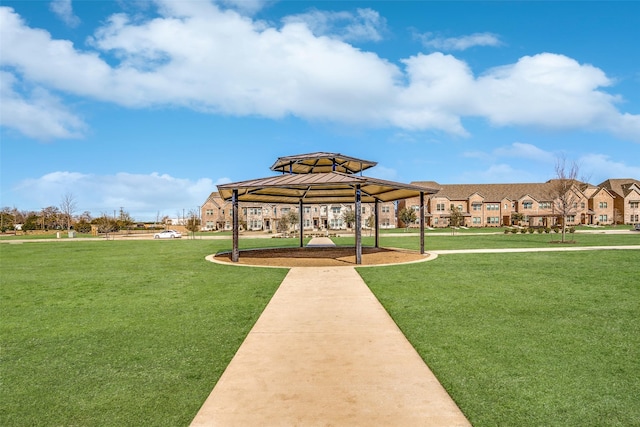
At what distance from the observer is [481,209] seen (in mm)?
78688

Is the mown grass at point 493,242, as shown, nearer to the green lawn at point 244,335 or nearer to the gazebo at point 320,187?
the gazebo at point 320,187

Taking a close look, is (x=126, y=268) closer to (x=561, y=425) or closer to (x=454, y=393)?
(x=454, y=393)

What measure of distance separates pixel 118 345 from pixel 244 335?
78.6 inches

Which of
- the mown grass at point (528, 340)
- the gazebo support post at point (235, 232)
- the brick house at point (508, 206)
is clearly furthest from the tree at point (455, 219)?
the mown grass at point (528, 340)

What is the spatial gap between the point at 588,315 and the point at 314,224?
67483mm

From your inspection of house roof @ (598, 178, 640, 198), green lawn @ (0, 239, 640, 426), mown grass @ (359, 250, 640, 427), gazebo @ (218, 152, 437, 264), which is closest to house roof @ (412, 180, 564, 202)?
house roof @ (598, 178, 640, 198)

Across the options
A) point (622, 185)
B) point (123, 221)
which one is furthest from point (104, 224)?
point (622, 185)

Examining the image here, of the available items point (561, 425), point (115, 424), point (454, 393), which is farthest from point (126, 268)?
point (561, 425)

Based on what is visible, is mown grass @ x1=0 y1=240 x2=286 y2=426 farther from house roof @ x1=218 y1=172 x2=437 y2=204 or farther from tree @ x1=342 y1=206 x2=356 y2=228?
tree @ x1=342 y1=206 x2=356 y2=228

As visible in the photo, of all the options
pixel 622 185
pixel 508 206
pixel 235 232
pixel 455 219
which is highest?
pixel 622 185

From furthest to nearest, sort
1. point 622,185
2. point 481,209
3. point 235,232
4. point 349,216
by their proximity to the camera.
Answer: point 622,185 < point 481,209 < point 349,216 < point 235,232

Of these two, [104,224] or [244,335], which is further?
[104,224]

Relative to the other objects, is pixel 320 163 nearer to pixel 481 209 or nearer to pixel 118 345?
pixel 118 345

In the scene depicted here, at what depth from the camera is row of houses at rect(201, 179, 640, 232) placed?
245 ft
